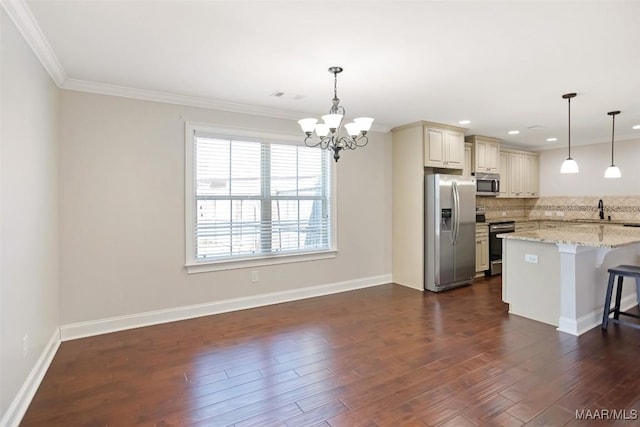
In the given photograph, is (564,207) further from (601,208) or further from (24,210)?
(24,210)

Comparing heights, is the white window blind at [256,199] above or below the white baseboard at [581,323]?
above

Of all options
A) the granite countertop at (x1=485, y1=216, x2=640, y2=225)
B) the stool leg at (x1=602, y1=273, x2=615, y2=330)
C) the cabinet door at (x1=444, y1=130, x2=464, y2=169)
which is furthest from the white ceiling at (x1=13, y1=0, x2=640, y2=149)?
the granite countertop at (x1=485, y1=216, x2=640, y2=225)

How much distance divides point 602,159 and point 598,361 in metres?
5.30

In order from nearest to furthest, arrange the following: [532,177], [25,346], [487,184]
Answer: [25,346] < [487,184] < [532,177]

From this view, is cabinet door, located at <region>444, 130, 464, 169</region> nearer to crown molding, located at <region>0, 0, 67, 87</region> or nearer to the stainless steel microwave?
the stainless steel microwave

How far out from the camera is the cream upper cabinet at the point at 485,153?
19.5ft

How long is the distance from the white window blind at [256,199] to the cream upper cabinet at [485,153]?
2.78m

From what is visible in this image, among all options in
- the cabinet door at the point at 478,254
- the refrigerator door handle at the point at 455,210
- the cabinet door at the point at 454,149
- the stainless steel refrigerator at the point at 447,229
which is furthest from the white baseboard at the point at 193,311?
the cabinet door at the point at 454,149

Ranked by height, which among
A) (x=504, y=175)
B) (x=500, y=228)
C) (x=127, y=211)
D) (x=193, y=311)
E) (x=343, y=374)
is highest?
(x=504, y=175)

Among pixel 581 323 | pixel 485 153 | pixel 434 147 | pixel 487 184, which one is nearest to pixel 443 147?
pixel 434 147

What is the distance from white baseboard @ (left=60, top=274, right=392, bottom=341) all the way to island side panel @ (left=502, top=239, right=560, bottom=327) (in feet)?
6.51

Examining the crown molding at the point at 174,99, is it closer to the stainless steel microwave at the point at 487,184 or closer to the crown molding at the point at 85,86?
the crown molding at the point at 85,86

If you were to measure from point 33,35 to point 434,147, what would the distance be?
4626 millimetres

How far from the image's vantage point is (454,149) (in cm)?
539
